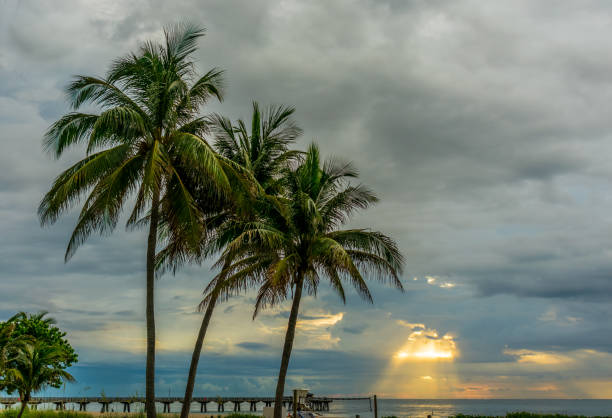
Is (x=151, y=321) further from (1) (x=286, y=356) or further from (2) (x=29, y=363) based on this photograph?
(2) (x=29, y=363)

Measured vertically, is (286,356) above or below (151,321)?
below

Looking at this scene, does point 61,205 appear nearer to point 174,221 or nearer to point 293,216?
point 174,221

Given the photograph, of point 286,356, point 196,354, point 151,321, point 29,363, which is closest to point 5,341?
point 29,363

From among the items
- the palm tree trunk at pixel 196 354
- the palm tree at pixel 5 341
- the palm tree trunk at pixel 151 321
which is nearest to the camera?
the palm tree trunk at pixel 151 321

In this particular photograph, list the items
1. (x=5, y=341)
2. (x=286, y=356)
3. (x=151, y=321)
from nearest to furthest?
(x=151, y=321) → (x=286, y=356) → (x=5, y=341)

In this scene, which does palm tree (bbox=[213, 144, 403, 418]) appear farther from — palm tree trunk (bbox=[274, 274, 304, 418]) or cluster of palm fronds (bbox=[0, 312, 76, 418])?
cluster of palm fronds (bbox=[0, 312, 76, 418])

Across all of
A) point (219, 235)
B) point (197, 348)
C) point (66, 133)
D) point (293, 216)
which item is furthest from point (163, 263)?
point (66, 133)

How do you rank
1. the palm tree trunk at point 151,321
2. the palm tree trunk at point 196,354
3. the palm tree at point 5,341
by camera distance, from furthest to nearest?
1. the palm tree at point 5,341
2. the palm tree trunk at point 196,354
3. the palm tree trunk at point 151,321

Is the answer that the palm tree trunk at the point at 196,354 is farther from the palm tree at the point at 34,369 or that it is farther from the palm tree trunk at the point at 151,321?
the palm tree at the point at 34,369

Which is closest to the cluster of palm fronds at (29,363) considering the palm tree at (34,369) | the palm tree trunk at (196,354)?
the palm tree at (34,369)

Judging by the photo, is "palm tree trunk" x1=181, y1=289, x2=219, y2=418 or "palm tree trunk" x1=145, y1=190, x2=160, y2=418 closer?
"palm tree trunk" x1=145, y1=190, x2=160, y2=418

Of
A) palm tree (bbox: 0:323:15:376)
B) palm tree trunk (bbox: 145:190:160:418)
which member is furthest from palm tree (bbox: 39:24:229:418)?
palm tree (bbox: 0:323:15:376)

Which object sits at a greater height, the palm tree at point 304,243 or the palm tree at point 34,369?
the palm tree at point 304,243

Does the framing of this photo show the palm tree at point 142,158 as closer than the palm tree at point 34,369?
Yes
